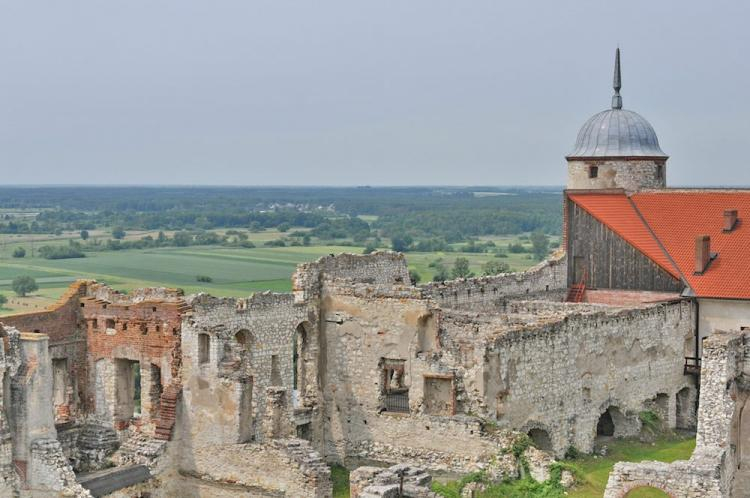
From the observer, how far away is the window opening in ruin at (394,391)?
33.8 m

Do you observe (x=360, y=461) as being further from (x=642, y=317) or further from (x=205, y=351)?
(x=642, y=317)

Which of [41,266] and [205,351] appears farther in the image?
[41,266]

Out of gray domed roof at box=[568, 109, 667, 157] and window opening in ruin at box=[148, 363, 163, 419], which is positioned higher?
gray domed roof at box=[568, 109, 667, 157]

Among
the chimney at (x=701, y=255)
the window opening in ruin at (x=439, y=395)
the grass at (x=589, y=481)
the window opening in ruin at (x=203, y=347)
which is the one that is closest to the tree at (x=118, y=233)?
the chimney at (x=701, y=255)

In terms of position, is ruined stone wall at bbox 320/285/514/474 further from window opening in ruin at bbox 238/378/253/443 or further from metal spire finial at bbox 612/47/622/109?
metal spire finial at bbox 612/47/622/109

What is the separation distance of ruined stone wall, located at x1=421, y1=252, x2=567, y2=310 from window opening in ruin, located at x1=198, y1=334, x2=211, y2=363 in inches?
291

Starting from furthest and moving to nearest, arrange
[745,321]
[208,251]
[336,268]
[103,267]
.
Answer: [208,251] → [103,267] → [745,321] → [336,268]

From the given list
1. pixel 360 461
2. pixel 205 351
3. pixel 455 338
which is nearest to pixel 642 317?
pixel 455 338

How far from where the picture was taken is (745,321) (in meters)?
38.9

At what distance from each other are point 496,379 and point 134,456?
28.3 ft

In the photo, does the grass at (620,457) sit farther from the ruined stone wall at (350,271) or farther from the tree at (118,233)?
the tree at (118,233)

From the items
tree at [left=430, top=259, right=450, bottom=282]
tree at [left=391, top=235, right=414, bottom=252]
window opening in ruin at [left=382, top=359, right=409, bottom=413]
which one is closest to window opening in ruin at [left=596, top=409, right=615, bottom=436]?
window opening in ruin at [left=382, top=359, right=409, bottom=413]

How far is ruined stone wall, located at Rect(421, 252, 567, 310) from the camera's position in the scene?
37844 mm

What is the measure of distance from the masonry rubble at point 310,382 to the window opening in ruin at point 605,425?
20 centimetres
